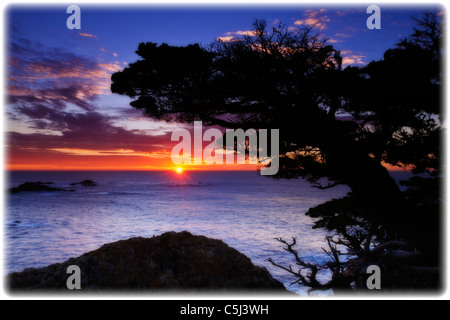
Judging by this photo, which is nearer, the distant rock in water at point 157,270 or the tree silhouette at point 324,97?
the tree silhouette at point 324,97

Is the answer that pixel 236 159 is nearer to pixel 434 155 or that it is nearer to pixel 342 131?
pixel 342 131

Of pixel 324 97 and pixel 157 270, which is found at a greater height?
pixel 324 97

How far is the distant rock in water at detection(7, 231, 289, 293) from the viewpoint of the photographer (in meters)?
5.52

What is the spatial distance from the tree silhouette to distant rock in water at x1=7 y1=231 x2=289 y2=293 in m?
3.01

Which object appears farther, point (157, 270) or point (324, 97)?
point (157, 270)

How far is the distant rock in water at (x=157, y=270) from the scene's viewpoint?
5520mm

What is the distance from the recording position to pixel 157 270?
587 centimetres

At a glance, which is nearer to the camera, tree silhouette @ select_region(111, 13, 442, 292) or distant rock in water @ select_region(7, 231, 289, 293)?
tree silhouette @ select_region(111, 13, 442, 292)

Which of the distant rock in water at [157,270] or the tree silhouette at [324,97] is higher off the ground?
the tree silhouette at [324,97]

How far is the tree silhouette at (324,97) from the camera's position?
15.8ft

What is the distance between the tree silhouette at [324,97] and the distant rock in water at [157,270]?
301 cm

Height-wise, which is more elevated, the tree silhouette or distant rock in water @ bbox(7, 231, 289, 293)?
the tree silhouette

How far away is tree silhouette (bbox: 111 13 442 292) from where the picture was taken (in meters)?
4.81

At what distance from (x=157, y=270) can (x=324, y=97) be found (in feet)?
16.4
